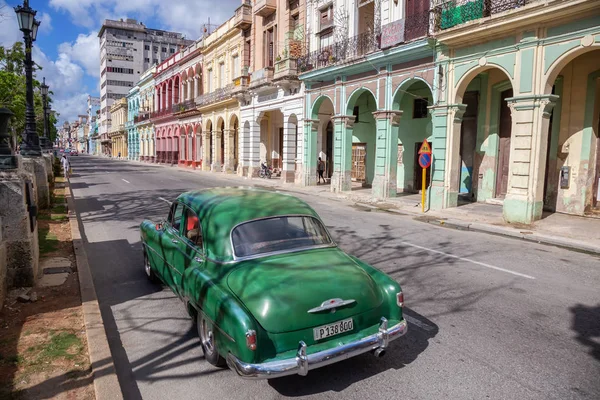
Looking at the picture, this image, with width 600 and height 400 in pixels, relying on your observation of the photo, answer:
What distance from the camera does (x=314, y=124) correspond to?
72.9ft

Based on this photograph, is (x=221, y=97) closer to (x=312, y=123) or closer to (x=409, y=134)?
(x=312, y=123)

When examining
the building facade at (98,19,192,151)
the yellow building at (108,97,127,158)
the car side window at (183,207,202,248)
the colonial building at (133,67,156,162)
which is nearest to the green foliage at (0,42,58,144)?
the car side window at (183,207,202,248)

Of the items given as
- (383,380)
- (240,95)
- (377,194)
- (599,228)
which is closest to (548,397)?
(383,380)

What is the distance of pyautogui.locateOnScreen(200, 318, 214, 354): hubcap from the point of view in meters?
3.88

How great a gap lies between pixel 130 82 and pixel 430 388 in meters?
108

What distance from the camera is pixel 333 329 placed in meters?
3.49

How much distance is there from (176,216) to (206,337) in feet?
6.12

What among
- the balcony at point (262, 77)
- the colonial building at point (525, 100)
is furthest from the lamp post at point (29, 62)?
the balcony at point (262, 77)

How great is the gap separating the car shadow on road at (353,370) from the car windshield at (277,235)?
3.94ft

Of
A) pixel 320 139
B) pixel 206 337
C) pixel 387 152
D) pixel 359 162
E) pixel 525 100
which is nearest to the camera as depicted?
pixel 206 337

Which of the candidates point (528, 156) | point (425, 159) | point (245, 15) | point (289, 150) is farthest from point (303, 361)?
point (245, 15)

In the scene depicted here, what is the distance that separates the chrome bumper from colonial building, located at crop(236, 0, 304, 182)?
1989 centimetres

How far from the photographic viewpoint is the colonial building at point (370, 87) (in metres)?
16.0

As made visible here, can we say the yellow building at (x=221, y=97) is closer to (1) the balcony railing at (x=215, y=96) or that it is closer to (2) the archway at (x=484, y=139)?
(1) the balcony railing at (x=215, y=96)
